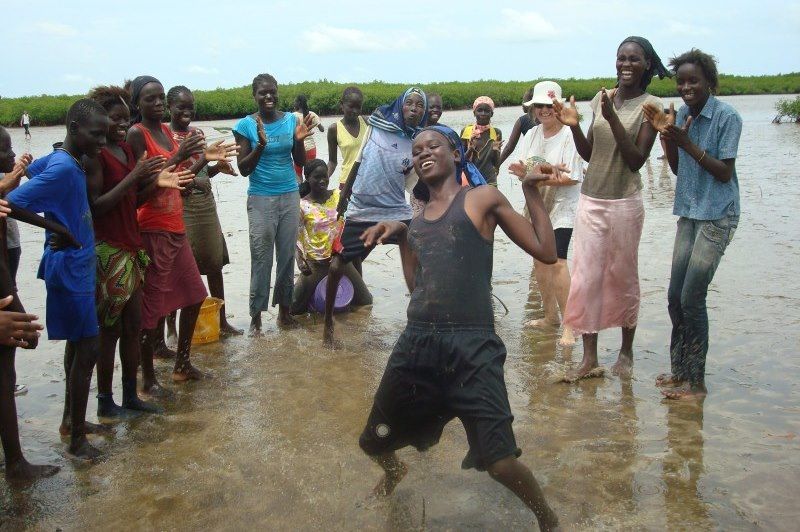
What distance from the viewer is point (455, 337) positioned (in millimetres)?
3605

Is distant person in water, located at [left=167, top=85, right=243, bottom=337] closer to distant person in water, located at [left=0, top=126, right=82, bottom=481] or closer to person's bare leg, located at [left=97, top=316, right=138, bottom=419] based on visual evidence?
person's bare leg, located at [left=97, top=316, right=138, bottom=419]

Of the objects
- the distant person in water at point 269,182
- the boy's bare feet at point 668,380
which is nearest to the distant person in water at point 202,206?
the distant person in water at point 269,182

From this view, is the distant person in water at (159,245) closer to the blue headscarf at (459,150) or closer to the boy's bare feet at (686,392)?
the blue headscarf at (459,150)

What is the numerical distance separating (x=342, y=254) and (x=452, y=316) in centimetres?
304

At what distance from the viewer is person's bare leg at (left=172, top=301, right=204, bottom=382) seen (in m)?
5.86

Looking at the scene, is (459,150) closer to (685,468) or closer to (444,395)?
(444,395)

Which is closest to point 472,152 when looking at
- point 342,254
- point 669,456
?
point 342,254

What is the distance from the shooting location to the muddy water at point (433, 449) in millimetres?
3922

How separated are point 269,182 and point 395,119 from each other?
1284 millimetres

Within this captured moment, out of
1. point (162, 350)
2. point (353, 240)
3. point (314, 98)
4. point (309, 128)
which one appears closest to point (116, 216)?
point (162, 350)

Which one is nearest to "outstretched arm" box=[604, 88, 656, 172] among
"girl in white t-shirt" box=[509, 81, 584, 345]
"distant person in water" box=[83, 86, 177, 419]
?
"girl in white t-shirt" box=[509, 81, 584, 345]

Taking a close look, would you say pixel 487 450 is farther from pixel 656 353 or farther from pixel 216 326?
pixel 216 326

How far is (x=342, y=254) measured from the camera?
21.6 feet

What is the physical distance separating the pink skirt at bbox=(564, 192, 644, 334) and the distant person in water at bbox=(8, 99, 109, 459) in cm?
330
